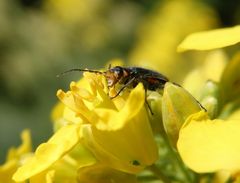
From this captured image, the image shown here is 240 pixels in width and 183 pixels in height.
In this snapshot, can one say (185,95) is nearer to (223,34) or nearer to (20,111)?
(223,34)

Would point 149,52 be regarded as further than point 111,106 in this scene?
Yes

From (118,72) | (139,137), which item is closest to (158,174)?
(139,137)

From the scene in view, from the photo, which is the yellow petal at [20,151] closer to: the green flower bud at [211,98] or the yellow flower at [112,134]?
the yellow flower at [112,134]

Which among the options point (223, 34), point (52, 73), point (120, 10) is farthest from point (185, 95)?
point (120, 10)

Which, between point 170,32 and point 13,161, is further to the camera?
point 170,32

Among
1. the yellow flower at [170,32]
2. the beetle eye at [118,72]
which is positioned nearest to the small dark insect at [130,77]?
the beetle eye at [118,72]

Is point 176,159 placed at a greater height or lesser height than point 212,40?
lesser

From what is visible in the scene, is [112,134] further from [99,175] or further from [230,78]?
[230,78]
